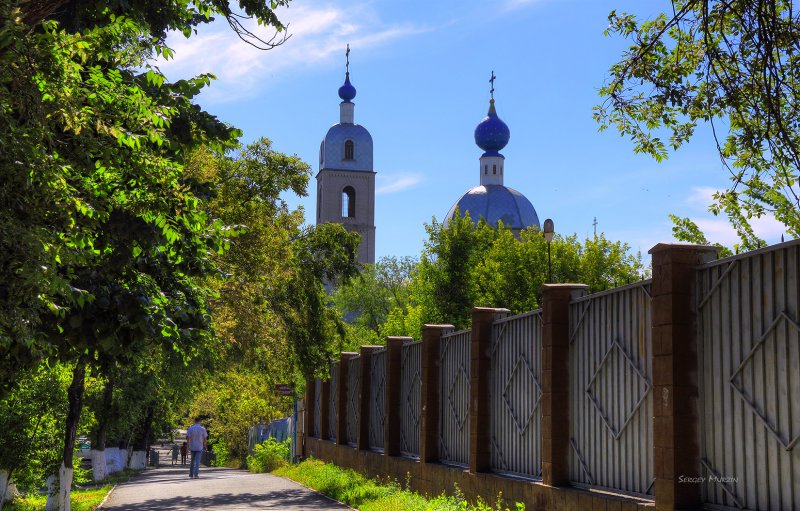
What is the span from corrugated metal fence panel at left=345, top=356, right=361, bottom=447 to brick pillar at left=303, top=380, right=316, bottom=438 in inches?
243

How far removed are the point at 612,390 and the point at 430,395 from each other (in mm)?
6564

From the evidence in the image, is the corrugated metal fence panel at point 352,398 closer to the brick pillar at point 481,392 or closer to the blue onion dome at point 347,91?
the brick pillar at point 481,392

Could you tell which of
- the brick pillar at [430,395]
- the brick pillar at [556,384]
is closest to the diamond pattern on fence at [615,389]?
the brick pillar at [556,384]

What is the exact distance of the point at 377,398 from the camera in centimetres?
2064

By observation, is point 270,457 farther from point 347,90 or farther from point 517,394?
point 347,90

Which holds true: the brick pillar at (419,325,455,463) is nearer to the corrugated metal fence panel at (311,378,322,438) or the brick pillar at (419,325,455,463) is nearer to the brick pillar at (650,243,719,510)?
the brick pillar at (650,243,719,510)

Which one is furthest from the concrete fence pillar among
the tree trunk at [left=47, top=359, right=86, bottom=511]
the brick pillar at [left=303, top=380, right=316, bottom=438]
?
the brick pillar at [left=303, top=380, right=316, bottom=438]

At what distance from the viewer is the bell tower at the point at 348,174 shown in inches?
3932

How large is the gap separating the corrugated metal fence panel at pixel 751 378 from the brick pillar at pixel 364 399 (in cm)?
1302

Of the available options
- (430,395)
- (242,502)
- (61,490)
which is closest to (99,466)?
(242,502)

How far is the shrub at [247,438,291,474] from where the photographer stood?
31.2 meters

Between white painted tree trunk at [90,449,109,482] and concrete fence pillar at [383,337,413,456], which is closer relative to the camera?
concrete fence pillar at [383,337,413,456]

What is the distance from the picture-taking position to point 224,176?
65.9 ft

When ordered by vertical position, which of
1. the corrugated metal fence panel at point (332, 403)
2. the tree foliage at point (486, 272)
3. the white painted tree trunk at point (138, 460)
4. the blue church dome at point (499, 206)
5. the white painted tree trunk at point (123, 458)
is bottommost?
the white painted tree trunk at point (138, 460)
